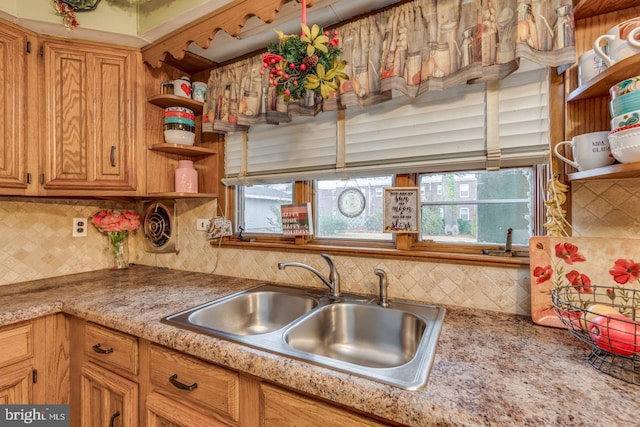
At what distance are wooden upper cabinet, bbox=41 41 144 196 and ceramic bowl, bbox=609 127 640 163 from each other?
6.62 ft

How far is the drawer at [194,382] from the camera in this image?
2.94 feet

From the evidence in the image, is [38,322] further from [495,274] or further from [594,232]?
[594,232]

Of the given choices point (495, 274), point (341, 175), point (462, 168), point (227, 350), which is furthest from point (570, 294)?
point (227, 350)

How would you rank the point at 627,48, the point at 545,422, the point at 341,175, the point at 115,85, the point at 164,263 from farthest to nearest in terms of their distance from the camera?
the point at 164,263
the point at 115,85
the point at 341,175
the point at 627,48
the point at 545,422

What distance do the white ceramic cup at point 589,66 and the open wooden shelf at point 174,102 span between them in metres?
1.77

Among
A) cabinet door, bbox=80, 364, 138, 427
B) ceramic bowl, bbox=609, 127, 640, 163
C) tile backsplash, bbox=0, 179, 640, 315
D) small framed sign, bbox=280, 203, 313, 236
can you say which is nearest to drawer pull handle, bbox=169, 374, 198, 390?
cabinet door, bbox=80, 364, 138, 427

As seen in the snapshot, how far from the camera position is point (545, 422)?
1.85 feet

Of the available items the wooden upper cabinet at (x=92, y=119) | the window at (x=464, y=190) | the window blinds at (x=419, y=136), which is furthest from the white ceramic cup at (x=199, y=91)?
the window at (x=464, y=190)

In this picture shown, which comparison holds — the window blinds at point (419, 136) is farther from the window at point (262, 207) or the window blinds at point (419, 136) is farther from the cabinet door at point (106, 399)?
the cabinet door at point (106, 399)

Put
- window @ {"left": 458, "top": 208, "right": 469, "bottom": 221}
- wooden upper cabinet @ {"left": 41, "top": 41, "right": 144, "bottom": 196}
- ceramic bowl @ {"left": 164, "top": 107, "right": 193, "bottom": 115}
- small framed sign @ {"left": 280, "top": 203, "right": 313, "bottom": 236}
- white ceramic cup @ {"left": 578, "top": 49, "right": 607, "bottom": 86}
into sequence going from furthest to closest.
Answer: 1. ceramic bowl @ {"left": 164, "top": 107, "right": 193, "bottom": 115}
2. small framed sign @ {"left": 280, "top": 203, "right": 313, "bottom": 236}
3. wooden upper cabinet @ {"left": 41, "top": 41, "right": 144, "bottom": 196}
4. window @ {"left": 458, "top": 208, "right": 469, "bottom": 221}
5. white ceramic cup @ {"left": 578, "top": 49, "right": 607, "bottom": 86}

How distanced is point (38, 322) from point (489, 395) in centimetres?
170

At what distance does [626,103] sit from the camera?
2.47 ft

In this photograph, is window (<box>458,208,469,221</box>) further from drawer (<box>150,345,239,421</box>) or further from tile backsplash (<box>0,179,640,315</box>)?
drawer (<box>150,345,239,421</box>)

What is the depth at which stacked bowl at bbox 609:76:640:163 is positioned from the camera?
0.74m
